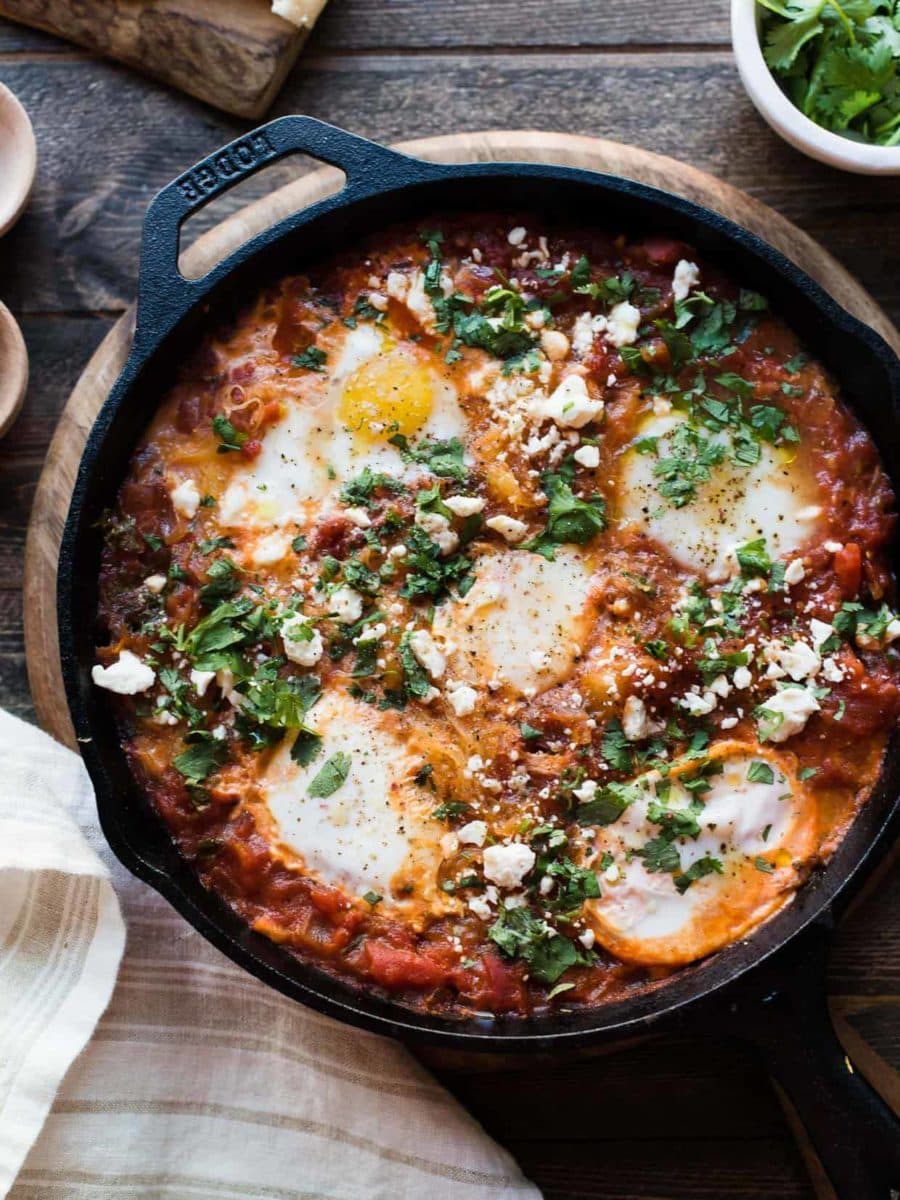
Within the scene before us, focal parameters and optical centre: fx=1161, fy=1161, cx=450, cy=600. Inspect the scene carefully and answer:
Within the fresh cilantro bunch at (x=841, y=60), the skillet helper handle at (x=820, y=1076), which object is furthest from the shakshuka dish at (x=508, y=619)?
the fresh cilantro bunch at (x=841, y=60)

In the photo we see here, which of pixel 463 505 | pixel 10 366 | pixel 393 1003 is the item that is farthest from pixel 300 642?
pixel 10 366

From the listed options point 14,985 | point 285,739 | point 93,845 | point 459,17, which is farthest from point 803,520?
point 14,985

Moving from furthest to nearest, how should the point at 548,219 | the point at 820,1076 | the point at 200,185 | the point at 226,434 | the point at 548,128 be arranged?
the point at 548,128 → the point at 548,219 → the point at 226,434 → the point at 200,185 → the point at 820,1076

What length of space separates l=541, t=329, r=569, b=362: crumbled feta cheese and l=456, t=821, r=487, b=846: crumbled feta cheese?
1.37m

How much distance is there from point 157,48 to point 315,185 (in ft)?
2.32

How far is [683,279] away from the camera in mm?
3400

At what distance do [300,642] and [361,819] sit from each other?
532 millimetres

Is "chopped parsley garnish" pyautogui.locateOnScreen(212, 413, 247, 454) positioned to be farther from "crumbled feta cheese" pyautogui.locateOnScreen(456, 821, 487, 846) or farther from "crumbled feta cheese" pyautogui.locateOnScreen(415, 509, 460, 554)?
"crumbled feta cheese" pyautogui.locateOnScreen(456, 821, 487, 846)

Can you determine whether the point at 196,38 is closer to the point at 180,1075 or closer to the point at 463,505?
the point at 463,505

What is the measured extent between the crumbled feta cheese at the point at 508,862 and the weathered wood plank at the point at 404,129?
6.80 ft

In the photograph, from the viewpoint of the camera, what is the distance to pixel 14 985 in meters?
3.31

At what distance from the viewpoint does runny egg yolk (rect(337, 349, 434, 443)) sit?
3.40 metres

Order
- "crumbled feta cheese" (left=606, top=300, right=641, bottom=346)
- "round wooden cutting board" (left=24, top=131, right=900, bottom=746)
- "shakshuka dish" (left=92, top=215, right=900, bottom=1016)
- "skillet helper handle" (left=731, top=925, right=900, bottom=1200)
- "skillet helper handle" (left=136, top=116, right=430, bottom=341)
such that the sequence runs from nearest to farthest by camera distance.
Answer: "skillet helper handle" (left=731, top=925, right=900, bottom=1200) < "skillet helper handle" (left=136, top=116, right=430, bottom=341) < "shakshuka dish" (left=92, top=215, right=900, bottom=1016) < "crumbled feta cheese" (left=606, top=300, right=641, bottom=346) < "round wooden cutting board" (left=24, top=131, right=900, bottom=746)

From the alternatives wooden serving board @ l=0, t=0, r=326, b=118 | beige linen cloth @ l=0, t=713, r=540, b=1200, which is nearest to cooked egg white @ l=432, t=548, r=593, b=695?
beige linen cloth @ l=0, t=713, r=540, b=1200
